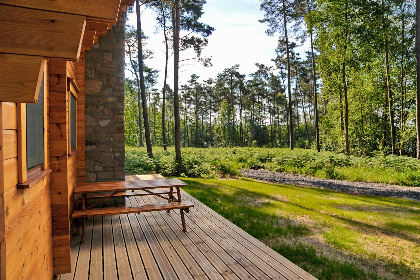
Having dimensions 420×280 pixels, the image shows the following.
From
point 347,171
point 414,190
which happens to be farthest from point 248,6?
point 414,190

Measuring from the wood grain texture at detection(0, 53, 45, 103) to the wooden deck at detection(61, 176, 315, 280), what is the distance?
244 centimetres

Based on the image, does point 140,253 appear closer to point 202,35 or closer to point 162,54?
point 202,35

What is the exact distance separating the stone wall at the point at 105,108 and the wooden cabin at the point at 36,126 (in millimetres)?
2077

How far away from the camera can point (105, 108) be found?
5.30 m

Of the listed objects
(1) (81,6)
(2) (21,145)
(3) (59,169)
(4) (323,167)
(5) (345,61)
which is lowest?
(4) (323,167)

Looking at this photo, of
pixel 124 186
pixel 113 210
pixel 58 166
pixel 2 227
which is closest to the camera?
pixel 2 227

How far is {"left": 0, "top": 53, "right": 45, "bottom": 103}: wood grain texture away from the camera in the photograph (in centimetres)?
95

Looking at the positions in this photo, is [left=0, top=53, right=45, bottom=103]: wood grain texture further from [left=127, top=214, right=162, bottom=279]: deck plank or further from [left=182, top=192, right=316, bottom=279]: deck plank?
[left=182, top=192, right=316, bottom=279]: deck plank

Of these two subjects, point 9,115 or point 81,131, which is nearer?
point 9,115

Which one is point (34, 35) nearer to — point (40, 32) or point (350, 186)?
point (40, 32)

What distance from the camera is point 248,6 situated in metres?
19.9

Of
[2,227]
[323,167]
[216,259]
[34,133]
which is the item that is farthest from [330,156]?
[2,227]

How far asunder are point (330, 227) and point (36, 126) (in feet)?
16.7

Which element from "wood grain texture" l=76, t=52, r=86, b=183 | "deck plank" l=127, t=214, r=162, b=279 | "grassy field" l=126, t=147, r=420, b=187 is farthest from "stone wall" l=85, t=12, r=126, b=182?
"grassy field" l=126, t=147, r=420, b=187
